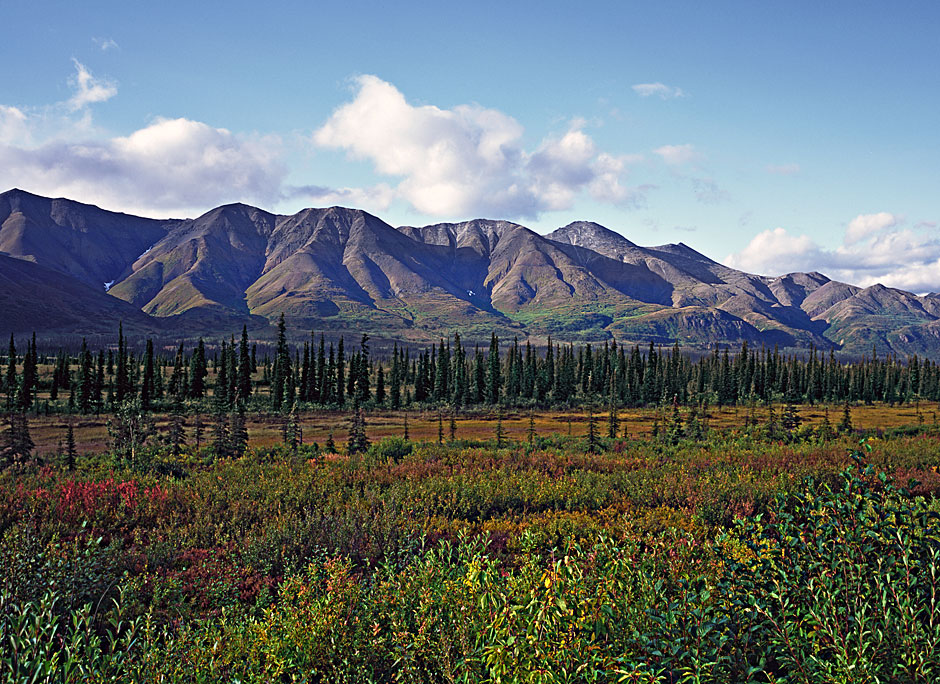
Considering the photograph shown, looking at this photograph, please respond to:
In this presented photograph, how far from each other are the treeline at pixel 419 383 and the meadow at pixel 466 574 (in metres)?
49.8

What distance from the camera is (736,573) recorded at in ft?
17.0

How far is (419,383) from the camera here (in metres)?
93.5

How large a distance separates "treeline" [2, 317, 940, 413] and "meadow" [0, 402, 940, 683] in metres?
49.8

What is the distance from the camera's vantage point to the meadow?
14.3 ft

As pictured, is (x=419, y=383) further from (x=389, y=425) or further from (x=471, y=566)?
(x=471, y=566)

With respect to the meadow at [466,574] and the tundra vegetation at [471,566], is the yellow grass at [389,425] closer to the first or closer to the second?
the tundra vegetation at [471,566]

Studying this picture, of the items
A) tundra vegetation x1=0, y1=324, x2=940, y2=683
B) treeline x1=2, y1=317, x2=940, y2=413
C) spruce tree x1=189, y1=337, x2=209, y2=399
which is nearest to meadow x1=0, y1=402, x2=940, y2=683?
tundra vegetation x1=0, y1=324, x2=940, y2=683

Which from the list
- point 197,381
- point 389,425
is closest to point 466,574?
point 389,425

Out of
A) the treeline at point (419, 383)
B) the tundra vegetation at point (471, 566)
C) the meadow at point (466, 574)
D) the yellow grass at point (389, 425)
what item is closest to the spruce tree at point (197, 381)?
the treeline at point (419, 383)

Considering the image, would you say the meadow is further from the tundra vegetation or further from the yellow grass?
the yellow grass

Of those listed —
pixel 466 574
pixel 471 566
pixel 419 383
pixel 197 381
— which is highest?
pixel 471 566

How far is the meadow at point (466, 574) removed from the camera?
172 inches

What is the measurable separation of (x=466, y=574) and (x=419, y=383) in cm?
8769

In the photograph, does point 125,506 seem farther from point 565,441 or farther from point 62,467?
point 565,441
